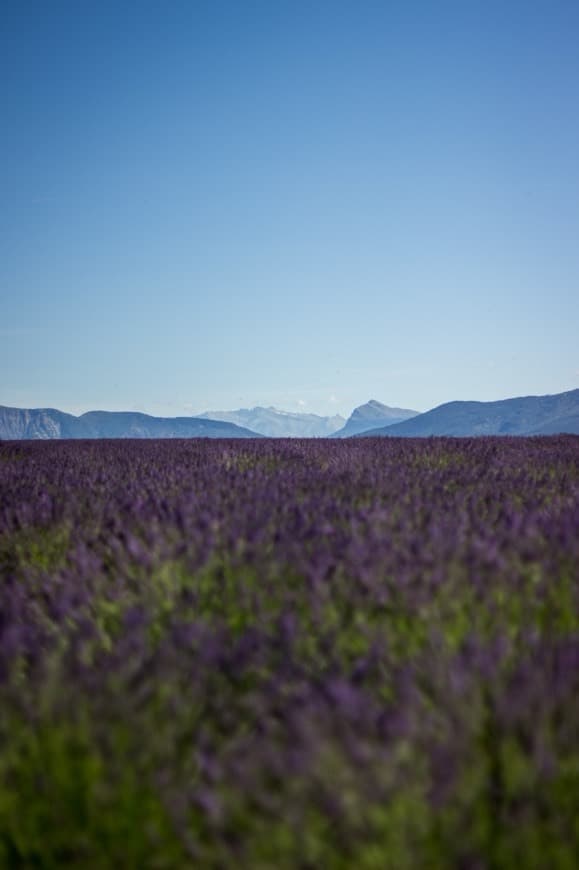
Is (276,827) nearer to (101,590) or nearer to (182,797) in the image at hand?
(182,797)

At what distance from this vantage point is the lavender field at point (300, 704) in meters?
1.06

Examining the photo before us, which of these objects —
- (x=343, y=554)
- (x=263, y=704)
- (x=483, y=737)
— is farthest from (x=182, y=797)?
(x=343, y=554)

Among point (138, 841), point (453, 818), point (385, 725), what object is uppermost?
point (385, 725)

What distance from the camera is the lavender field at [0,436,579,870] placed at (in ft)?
3.46

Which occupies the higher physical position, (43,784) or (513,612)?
(513,612)

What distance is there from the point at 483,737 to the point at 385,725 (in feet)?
0.91

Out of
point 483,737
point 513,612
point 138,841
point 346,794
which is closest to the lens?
point 346,794

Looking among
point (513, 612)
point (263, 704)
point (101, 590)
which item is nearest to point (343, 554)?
point (513, 612)

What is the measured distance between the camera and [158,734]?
4.24ft

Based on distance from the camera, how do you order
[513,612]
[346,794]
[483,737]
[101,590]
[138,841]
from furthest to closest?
[101,590] < [513,612] < [483,737] < [138,841] < [346,794]

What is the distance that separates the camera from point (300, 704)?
4.44ft

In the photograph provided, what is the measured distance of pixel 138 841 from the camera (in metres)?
1.18

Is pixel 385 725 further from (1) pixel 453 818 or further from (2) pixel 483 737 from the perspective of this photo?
(2) pixel 483 737

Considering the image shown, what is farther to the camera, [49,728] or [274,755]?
[49,728]
